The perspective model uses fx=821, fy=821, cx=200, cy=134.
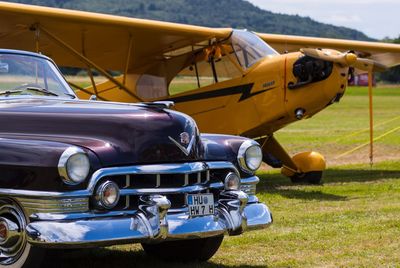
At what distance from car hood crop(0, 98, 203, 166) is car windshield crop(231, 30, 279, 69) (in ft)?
23.0

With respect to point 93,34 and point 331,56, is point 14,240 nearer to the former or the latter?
point 331,56

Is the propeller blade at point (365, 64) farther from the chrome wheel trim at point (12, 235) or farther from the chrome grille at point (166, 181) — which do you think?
the chrome wheel trim at point (12, 235)

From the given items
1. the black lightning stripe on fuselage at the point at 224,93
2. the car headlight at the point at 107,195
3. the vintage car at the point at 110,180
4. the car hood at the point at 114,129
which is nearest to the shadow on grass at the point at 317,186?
the black lightning stripe on fuselage at the point at 224,93

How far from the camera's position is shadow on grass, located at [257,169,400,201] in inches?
435

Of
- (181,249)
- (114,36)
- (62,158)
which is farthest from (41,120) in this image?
(114,36)

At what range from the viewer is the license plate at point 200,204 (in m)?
5.44

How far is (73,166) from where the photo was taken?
5.05 m

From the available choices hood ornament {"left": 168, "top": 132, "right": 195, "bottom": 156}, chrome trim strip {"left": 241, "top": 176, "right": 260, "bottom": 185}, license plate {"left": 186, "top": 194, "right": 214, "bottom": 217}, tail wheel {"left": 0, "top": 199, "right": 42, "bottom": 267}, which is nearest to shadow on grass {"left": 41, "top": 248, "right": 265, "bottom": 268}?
chrome trim strip {"left": 241, "top": 176, "right": 260, "bottom": 185}

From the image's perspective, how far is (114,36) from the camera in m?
13.4

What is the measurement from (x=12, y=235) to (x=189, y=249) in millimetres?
1680

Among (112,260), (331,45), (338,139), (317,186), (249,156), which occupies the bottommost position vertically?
(338,139)

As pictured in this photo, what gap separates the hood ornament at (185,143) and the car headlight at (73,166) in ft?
2.34

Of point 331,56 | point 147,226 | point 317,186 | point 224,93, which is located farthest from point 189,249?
point 224,93

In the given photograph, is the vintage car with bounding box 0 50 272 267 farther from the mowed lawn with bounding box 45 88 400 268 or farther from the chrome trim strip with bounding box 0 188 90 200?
the mowed lawn with bounding box 45 88 400 268
